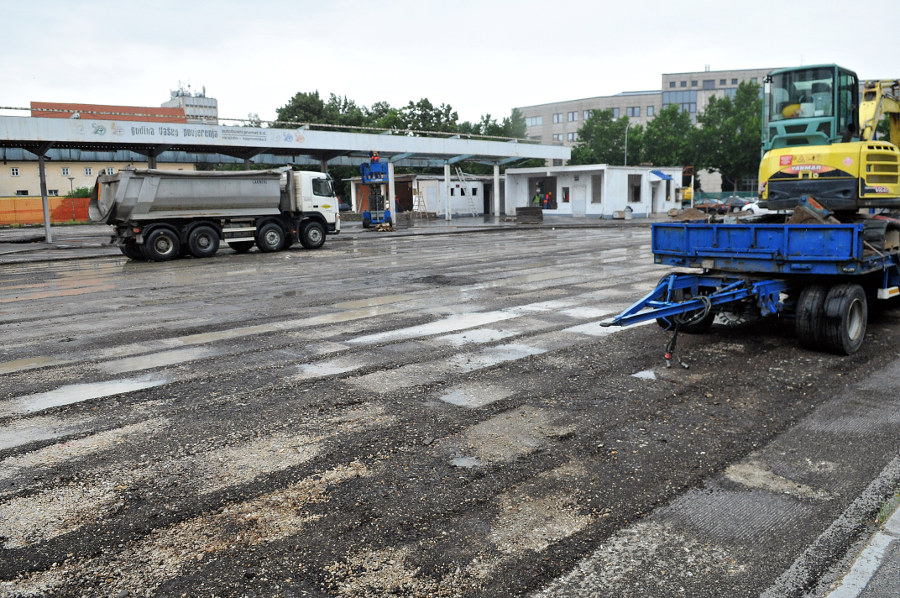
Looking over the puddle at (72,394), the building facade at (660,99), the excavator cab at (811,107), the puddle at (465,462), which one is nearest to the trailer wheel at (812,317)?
the excavator cab at (811,107)

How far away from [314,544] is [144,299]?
10.8 m

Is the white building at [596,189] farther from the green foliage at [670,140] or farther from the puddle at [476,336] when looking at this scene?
the puddle at [476,336]

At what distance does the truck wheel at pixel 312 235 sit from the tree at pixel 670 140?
5372 cm

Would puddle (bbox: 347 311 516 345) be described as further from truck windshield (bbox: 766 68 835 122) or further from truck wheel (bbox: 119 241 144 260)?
truck wheel (bbox: 119 241 144 260)

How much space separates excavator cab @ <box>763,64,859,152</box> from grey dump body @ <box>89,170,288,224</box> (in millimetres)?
18039

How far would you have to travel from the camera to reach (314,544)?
13.0ft

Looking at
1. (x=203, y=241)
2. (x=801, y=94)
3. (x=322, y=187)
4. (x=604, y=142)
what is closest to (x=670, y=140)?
(x=604, y=142)

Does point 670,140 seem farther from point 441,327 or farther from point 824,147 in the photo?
point 441,327

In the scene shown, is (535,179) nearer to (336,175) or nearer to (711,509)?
(336,175)

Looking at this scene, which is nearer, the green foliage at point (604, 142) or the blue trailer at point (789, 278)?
the blue trailer at point (789, 278)

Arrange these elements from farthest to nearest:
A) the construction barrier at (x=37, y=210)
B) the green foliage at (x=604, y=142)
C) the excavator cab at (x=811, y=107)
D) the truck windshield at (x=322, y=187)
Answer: the green foliage at (x=604, y=142) < the construction barrier at (x=37, y=210) < the truck windshield at (x=322, y=187) < the excavator cab at (x=811, y=107)

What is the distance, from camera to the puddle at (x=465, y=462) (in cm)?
505

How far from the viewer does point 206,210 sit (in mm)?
23734

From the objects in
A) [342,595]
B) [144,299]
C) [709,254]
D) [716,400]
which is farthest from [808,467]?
[144,299]
